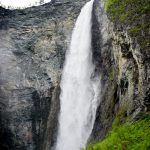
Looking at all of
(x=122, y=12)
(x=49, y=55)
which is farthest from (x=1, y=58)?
(x=122, y=12)

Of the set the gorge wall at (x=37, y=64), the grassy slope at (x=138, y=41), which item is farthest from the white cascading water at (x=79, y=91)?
the grassy slope at (x=138, y=41)

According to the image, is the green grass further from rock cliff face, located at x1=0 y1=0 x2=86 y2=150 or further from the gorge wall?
rock cliff face, located at x1=0 y1=0 x2=86 y2=150

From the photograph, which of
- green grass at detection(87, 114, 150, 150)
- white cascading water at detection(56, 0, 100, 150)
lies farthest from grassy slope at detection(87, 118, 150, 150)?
white cascading water at detection(56, 0, 100, 150)

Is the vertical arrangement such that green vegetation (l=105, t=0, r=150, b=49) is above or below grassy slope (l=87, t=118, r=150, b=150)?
above

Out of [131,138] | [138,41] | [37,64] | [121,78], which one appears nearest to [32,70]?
[37,64]

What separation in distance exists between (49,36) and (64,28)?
1270mm

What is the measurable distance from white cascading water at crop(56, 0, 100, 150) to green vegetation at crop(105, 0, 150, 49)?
7211 millimetres

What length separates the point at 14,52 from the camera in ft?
92.1

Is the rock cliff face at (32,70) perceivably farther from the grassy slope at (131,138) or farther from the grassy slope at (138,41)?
the grassy slope at (131,138)

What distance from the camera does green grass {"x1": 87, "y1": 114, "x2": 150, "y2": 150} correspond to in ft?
37.0

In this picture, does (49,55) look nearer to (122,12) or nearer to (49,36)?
(49,36)

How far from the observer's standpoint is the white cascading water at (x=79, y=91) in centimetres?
2273

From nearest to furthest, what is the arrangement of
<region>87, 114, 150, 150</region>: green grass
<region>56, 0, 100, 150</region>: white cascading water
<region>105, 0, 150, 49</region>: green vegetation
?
<region>87, 114, 150, 150</region>: green grass < <region>105, 0, 150, 49</region>: green vegetation < <region>56, 0, 100, 150</region>: white cascading water

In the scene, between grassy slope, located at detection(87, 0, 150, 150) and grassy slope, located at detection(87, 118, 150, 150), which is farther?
grassy slope, located at detection(87, 0, 150, 150)
